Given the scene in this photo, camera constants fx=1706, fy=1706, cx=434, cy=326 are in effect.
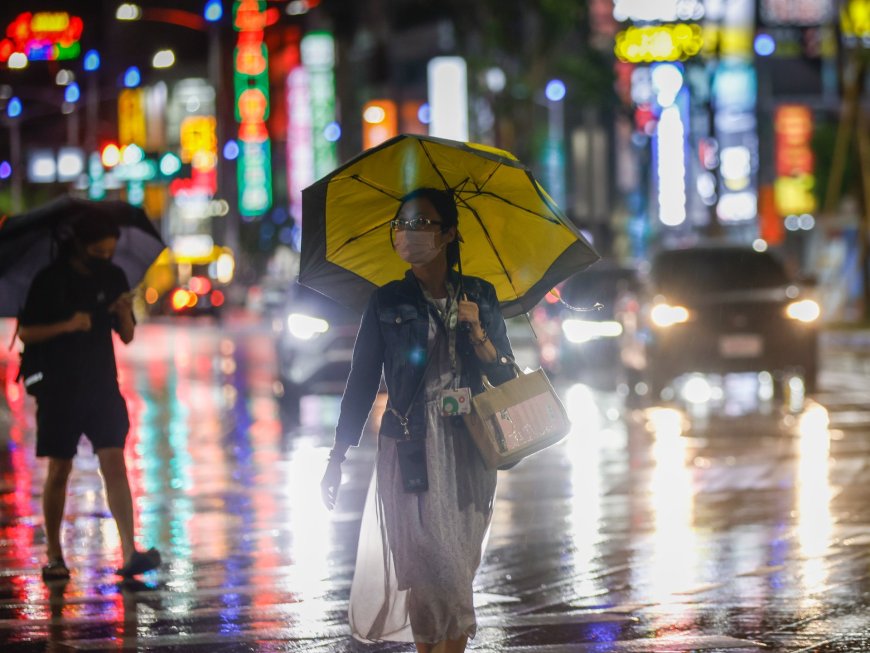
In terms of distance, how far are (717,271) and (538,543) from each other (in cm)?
1068

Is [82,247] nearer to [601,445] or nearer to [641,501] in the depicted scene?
[641,501]

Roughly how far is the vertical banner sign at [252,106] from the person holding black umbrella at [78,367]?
68.8 m

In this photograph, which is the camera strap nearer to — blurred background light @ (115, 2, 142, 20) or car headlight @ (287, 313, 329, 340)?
car headlight @ (287, 313, 329, 340)

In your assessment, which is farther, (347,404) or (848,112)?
(848,112)

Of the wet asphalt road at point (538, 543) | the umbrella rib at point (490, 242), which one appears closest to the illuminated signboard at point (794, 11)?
the wet asphalt road at point (538, 543)

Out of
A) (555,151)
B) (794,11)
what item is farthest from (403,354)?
(794,11)

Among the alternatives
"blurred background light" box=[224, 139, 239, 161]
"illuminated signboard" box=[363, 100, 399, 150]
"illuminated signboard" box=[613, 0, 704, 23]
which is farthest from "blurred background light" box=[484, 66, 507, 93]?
"blurred background light" box=[224, 139, 239, 161]

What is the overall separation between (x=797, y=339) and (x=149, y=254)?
11.1 metres

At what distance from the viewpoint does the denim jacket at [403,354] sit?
5469mm

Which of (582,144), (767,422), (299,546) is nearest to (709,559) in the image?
(299,546)

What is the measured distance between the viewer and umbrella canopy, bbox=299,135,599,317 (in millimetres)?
6129

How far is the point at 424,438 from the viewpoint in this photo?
544cm

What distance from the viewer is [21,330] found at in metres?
8.18

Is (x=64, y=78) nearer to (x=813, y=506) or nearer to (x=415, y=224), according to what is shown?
(x=813, y=506)
